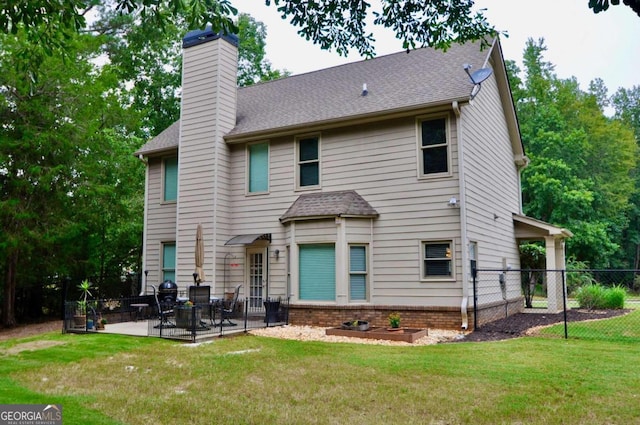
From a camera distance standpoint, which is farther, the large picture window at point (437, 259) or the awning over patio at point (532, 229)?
the awning over patio at point (532, 229)

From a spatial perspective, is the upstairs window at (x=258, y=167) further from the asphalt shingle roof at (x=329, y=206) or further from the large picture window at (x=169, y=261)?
the large picture window at (x=169, y=261)

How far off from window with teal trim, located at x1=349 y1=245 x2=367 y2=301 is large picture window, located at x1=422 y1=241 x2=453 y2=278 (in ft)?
4.92

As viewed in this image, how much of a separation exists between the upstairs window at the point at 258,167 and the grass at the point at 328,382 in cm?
577

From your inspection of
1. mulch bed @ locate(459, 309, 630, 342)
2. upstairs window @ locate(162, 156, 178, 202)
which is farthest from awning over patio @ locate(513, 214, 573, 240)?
upstairs window @ locate(162, 156, 178, 202)

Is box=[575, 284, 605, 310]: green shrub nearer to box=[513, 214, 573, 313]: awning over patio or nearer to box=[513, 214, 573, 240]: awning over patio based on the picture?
box=[513, 214, 573, 313]: awning over patio

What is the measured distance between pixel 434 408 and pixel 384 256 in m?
7.06

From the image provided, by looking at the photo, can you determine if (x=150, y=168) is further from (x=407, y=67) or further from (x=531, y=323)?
(x=531, y=323)

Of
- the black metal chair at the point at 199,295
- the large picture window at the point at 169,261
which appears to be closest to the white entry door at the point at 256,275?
the black metal chair at the point at 199,295

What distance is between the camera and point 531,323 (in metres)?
12.2

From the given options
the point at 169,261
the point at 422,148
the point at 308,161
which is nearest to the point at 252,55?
the point at 169,261

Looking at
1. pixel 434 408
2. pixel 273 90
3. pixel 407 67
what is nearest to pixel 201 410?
pixel 434 408

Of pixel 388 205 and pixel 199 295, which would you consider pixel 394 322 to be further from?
pixel 199 295

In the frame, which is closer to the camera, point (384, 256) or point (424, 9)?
point (424, 9)

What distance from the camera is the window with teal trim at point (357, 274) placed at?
39.6 feet
